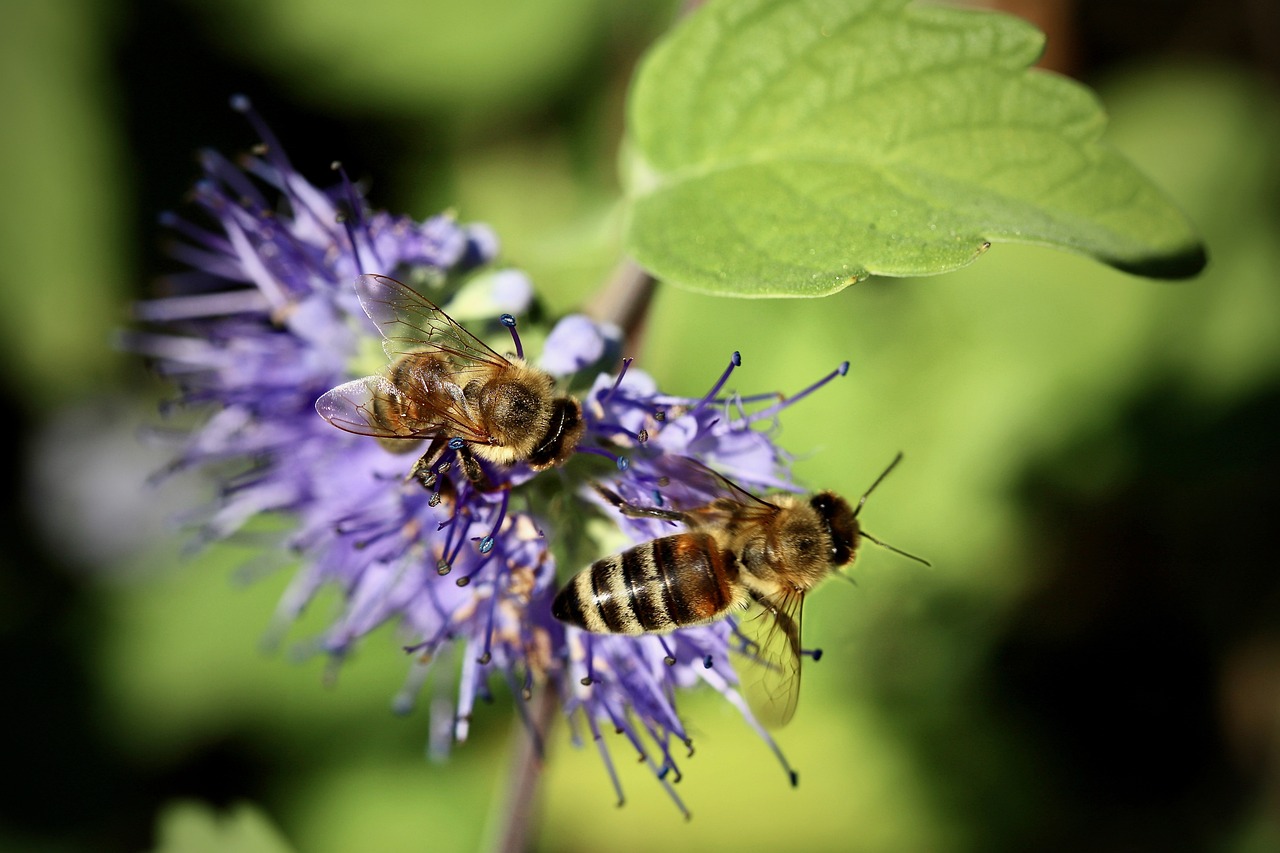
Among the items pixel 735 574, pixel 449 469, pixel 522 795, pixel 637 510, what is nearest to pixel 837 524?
pixel 735 574

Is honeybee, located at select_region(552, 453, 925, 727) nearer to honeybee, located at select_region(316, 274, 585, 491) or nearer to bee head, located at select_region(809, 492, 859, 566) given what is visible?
bee head, located at select_region(809, 492, 859, 566)

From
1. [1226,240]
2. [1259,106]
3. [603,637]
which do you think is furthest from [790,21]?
[1259,106]

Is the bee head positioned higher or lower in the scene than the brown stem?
lower

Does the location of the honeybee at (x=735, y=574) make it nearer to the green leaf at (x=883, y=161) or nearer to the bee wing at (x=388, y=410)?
the bee wing at (x=388, y=410)

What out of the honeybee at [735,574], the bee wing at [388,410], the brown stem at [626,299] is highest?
the brown stem at [626,299]

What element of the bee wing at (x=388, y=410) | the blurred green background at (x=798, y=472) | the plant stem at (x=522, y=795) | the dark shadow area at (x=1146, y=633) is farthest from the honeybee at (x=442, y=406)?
the dark shadow area at (x=1146, y=633)

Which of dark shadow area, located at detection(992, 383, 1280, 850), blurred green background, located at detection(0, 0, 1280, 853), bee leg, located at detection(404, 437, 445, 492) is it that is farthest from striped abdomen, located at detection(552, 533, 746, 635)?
dark shadow area, located at detection(992, 383, 1280, 850)

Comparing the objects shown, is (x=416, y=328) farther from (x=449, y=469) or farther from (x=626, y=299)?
(x=626, y=299)
